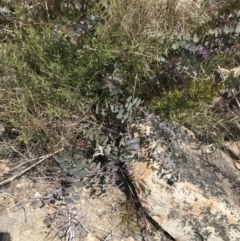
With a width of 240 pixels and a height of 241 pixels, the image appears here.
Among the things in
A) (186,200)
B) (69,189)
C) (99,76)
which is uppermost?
(99,76)

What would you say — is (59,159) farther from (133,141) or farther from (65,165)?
(133,141)

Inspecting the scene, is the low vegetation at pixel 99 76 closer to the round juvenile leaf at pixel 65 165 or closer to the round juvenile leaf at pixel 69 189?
the round juvenile leaf at pixel 65 165

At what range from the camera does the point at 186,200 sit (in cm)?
200

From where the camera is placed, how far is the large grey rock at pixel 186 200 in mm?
2002

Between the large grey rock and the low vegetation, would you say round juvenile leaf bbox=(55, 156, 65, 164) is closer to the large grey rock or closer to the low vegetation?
the low vegetation

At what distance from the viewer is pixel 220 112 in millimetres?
2396

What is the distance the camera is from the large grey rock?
6.57 feet

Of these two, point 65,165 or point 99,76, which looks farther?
point 99,76

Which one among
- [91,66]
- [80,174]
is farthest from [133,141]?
[91,66]

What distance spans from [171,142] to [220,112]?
516mm

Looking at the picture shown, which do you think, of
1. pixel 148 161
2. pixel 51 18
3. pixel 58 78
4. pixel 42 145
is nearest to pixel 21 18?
pixel 51 18

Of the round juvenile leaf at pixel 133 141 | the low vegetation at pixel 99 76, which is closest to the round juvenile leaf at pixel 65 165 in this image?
the low vegetation at pixel 99 76

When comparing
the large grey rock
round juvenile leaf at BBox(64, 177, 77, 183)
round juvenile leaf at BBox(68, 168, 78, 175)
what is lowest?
round juvenile leaf at BBox(64, 177, 77, 183)

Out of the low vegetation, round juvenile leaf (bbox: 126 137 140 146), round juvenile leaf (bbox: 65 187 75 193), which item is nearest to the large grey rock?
round juvenile leaf (bbox: 126 137 140 146)
